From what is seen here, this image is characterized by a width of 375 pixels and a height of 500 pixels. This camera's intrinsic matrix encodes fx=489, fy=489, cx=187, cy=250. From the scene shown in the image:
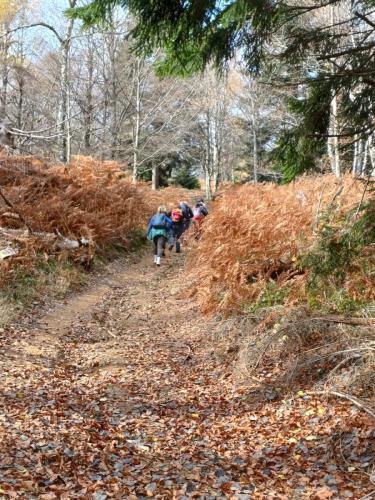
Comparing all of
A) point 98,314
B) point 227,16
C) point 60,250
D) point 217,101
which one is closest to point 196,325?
point 98,314

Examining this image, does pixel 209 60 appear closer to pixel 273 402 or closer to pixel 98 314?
pixel 273 402

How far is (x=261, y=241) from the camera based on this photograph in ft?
30.7

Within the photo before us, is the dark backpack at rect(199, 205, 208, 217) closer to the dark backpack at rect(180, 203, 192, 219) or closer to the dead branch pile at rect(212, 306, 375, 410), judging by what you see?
the dark backpack at rect(180, 203, 192, 219)

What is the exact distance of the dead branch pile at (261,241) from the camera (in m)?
8.73

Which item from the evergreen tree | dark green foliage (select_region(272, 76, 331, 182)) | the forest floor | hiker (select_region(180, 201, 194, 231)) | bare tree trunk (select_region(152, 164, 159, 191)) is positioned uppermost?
bare tree trunk (select_region(152, 164, 159, 191))

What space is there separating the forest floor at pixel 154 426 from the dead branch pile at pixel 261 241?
3.26 feet

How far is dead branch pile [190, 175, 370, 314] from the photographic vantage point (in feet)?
28.7

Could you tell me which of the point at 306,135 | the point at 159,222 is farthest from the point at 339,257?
the point at 159,222

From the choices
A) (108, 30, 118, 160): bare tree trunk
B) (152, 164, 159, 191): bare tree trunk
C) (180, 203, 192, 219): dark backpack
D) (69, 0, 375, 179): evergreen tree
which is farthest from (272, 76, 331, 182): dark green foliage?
(152, 164, 159, 191): bare tree trunk

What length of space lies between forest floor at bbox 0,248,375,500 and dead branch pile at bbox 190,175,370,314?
995mm

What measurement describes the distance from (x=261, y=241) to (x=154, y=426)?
15.3 ft

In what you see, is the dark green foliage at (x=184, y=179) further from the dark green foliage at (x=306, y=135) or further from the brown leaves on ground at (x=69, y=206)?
the dark green foliage at (x=306, y=135)

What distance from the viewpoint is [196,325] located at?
30.1 feet

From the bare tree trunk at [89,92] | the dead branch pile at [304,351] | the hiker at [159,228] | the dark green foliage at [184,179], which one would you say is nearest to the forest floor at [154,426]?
the dead branch pile at [304,351]
